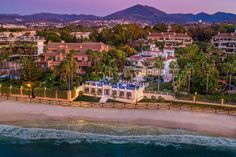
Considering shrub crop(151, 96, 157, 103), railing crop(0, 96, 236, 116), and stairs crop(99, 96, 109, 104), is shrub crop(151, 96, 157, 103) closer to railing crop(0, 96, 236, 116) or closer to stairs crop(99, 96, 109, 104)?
railing crop(0, 96, 236, 116)

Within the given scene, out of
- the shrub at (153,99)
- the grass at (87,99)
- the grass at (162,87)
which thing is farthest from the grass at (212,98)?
the grass at (87,99)

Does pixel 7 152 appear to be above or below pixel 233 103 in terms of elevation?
below

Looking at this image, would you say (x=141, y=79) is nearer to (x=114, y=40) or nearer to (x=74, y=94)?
(x=74, y=94)

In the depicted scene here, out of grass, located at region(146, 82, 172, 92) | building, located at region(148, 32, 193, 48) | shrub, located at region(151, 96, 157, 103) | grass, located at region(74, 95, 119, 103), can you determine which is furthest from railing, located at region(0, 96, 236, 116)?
building, located at region(148, 32, 193, 48)

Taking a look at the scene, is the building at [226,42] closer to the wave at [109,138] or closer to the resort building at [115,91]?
the resort building at [115,91]

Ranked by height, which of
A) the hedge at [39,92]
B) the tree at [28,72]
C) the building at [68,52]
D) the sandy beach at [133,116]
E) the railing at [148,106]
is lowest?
the sandy beach at [133,116]

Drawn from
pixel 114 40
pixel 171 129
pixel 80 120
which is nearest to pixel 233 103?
pixel 171 129
